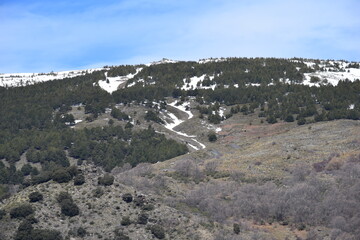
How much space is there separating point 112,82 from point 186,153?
213 ft

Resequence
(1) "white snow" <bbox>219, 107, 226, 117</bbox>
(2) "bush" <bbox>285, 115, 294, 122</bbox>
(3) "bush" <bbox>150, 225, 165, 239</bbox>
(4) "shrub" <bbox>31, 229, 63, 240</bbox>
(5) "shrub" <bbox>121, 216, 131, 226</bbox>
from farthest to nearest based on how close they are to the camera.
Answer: (1) "white snow" <bbox>219, 107, 226, 117</bbox> < (2) "bush" <bbox>285, 115, 294, 122</bbox> < (5) "shrub" <bbox>121, 216, 131, 226</bbox> < (3) "bush" <bbox>150, 225, 165, 239</bbox> < (4) "shrub" <bbox>31, 229, 63, 240</bbox>

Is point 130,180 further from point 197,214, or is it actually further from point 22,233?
point 22,233

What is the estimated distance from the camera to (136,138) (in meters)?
115

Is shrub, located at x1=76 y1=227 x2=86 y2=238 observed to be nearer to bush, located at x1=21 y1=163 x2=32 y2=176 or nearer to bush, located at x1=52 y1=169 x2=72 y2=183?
bush, located at x1=52 y1=169 x2=72 y2=183

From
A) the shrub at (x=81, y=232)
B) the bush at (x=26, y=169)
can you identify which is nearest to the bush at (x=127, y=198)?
the shrub at (x=81, y=232)

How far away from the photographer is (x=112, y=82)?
16412 cm

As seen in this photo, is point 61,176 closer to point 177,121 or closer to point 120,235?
point 120,235

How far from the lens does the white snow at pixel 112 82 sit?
513 ft

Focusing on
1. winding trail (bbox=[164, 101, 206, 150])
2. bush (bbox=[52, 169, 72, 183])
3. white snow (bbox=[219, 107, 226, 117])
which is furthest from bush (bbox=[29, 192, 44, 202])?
white snow (bbox=[219, 107, 226, 117])

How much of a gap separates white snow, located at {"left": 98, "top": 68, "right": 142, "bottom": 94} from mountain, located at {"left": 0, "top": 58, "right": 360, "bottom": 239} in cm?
69

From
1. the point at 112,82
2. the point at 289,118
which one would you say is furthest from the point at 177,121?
the point at 112,82

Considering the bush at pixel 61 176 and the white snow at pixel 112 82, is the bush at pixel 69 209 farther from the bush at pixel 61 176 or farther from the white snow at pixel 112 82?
the white snow at pixel 112 82

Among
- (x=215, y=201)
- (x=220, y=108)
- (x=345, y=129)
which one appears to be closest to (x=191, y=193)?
(x=215, y=201)

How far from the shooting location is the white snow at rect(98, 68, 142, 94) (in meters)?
156
